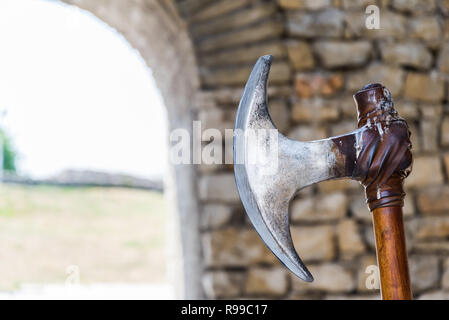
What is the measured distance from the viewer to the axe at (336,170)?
823 mm

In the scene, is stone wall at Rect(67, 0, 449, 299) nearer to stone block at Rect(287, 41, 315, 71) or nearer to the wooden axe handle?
stone block at Rect(287, 41, 315, 71)

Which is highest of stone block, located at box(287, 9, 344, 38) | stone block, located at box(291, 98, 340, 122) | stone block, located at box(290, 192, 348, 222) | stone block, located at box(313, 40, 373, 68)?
stone block, located at box(287, 9, 344, 38)

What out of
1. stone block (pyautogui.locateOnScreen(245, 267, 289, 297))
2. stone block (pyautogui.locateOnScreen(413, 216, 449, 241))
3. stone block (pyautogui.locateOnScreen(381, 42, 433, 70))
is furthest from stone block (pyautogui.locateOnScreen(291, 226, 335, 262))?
stone block (pyautogui.locateOnScreen(381, 42, 433, 70))

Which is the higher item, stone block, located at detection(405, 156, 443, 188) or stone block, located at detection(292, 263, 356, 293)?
stone block, located at detection(405, 156, 443, 188)

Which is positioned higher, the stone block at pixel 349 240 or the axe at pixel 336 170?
the axe at pixel 336 170

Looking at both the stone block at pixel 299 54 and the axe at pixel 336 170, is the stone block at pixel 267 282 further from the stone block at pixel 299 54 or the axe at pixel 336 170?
the axe at pixel 336 170

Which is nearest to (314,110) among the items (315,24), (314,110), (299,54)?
(314,110)

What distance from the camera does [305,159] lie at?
86 cm

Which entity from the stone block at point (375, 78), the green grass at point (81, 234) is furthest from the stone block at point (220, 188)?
the green grass at point (81, 234)

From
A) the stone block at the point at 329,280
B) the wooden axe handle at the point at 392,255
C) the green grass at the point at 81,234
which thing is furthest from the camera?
the green grass at the point at 81,234

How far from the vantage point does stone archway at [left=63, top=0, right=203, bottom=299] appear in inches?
84.3

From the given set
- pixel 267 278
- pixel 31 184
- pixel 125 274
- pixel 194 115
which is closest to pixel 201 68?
pixel 194 115

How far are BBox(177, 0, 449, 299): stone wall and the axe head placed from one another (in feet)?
3.91

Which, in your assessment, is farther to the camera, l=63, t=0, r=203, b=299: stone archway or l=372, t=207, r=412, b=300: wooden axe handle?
l=63, t=0, r=203, b=299: stone archway
